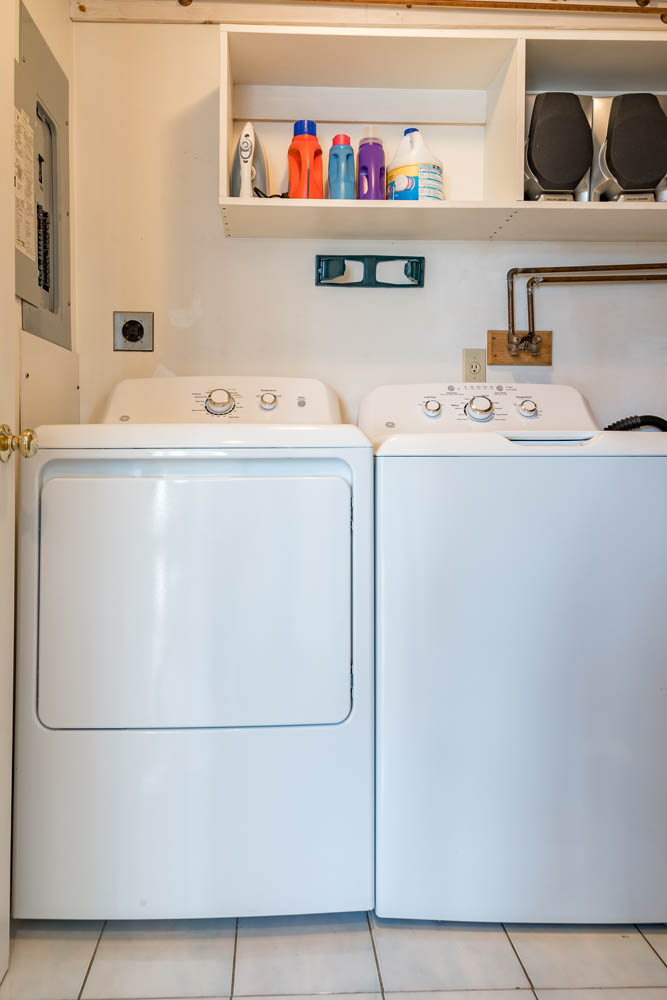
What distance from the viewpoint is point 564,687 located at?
48.6 inches

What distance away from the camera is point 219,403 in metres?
1.64

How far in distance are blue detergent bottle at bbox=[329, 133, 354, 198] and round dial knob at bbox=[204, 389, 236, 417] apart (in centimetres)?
58

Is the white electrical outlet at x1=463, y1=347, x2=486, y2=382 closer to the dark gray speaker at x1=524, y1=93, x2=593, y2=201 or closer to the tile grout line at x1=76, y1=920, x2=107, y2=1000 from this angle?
the dark gray speaker at x1=524, y1=93, x2=593, y2=201

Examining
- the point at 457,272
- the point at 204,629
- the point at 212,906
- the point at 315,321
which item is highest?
the point at 457,272

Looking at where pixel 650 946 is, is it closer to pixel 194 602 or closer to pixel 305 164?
pixel 194 602

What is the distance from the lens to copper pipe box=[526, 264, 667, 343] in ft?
6.09

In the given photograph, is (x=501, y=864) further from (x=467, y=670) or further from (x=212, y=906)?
(x=212, y=906)

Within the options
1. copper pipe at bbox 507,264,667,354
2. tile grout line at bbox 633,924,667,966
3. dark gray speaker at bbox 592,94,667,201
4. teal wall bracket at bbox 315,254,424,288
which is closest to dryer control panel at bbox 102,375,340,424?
teal wall bracket at bbox 315,254,424,288

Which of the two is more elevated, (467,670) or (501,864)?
(467,670)

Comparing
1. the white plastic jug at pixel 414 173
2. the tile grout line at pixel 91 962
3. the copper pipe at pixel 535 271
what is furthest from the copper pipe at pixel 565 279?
the tile grout line at pixel 91 962

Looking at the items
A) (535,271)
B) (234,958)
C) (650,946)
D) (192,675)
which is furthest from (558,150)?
(234,958)

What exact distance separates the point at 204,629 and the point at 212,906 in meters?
0.51

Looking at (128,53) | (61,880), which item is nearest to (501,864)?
(61,880)

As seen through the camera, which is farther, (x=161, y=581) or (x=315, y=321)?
(x=315, y=321)
